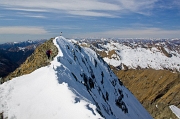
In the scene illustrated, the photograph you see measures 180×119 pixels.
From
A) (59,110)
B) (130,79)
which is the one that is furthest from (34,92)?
(130,79)

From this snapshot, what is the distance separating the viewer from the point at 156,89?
15662 cm

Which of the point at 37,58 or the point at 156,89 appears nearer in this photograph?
the point at 37,58

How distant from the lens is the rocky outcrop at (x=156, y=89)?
114062 mm

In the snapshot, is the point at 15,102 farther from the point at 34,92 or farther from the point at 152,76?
the point at 152,76

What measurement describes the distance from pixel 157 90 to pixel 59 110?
142m

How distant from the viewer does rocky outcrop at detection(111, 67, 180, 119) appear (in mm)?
114062

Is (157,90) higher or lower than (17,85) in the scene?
lower

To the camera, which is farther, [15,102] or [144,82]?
[144,82]

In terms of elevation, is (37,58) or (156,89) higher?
(37,58)

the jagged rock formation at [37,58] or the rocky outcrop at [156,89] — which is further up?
the jagged rock formation at [37,58]

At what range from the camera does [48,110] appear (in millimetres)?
23156

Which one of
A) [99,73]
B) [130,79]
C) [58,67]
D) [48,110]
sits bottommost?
[130,79]

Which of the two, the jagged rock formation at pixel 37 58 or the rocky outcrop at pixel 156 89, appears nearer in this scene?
the jagged rock formation at pixel 37 58

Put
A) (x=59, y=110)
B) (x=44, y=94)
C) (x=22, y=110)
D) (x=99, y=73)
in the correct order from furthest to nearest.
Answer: (x=99, y=73) → (x=44, y=94) → (x=22, y=110) → (x=59, y=110)
